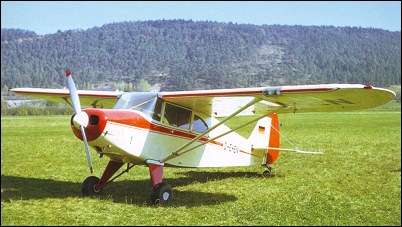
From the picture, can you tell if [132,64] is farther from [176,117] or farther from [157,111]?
[157,111]

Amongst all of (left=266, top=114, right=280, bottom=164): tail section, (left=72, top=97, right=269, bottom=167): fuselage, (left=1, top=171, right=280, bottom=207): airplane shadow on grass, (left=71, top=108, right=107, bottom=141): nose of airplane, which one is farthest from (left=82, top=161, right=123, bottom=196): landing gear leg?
(left=266, top=114, right=280, bottom=164): tail section

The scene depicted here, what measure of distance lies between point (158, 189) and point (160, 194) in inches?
4.1

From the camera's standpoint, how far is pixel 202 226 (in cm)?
700

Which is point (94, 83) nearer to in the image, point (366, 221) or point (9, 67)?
point (9, 67)

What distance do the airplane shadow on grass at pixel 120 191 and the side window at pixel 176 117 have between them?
1.59m

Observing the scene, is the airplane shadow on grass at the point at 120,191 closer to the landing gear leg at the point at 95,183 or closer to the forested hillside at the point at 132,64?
the landing gear leg at the point at 95,183

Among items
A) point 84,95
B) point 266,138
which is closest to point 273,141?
point 266,138

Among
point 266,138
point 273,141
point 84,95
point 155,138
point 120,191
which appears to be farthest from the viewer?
point 273,141

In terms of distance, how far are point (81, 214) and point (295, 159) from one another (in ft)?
35.4

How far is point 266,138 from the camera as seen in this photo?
506 inches

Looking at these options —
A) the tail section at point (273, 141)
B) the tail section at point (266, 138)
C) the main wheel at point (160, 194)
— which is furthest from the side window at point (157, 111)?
the tail section at point (273, 141)

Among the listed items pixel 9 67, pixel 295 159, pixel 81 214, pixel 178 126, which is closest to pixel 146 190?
pixel 178 126

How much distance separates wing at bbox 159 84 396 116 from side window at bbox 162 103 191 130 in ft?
0.55

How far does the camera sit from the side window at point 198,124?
1013 centimetres
